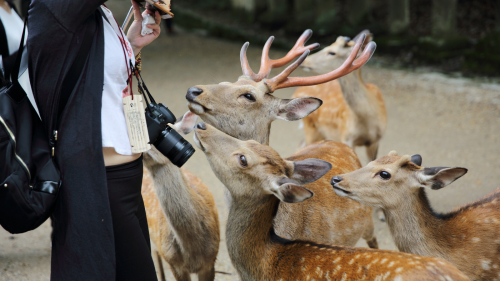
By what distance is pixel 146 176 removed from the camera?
369cm

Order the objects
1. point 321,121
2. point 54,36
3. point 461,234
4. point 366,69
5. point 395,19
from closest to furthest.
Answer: point 54,36, point 461,234, point 321,121, point 366,69, point 395,19

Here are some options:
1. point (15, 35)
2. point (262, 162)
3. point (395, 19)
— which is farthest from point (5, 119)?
point (395, 19)

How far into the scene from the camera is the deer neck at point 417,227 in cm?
254

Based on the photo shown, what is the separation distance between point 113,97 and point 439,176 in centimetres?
163

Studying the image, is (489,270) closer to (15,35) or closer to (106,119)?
(106,119)

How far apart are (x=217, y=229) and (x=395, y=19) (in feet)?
24.1

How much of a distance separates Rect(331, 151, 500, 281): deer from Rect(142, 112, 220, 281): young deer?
926mm

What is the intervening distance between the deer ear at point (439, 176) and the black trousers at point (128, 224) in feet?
4.67

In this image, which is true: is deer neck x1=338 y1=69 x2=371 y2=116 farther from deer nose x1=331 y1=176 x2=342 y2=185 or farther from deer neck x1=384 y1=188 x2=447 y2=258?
deer nose x1=331 y1=176 x2=342 y2=185

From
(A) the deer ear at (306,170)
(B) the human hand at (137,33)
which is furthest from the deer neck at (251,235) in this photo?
(B) the human hand at (137,33)

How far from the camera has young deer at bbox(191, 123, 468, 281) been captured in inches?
85.9

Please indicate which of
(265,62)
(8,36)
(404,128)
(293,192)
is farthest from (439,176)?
(404,128)

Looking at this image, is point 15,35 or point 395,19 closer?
point 15,35

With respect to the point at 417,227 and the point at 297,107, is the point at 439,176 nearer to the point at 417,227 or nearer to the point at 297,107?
the point at 417,227
